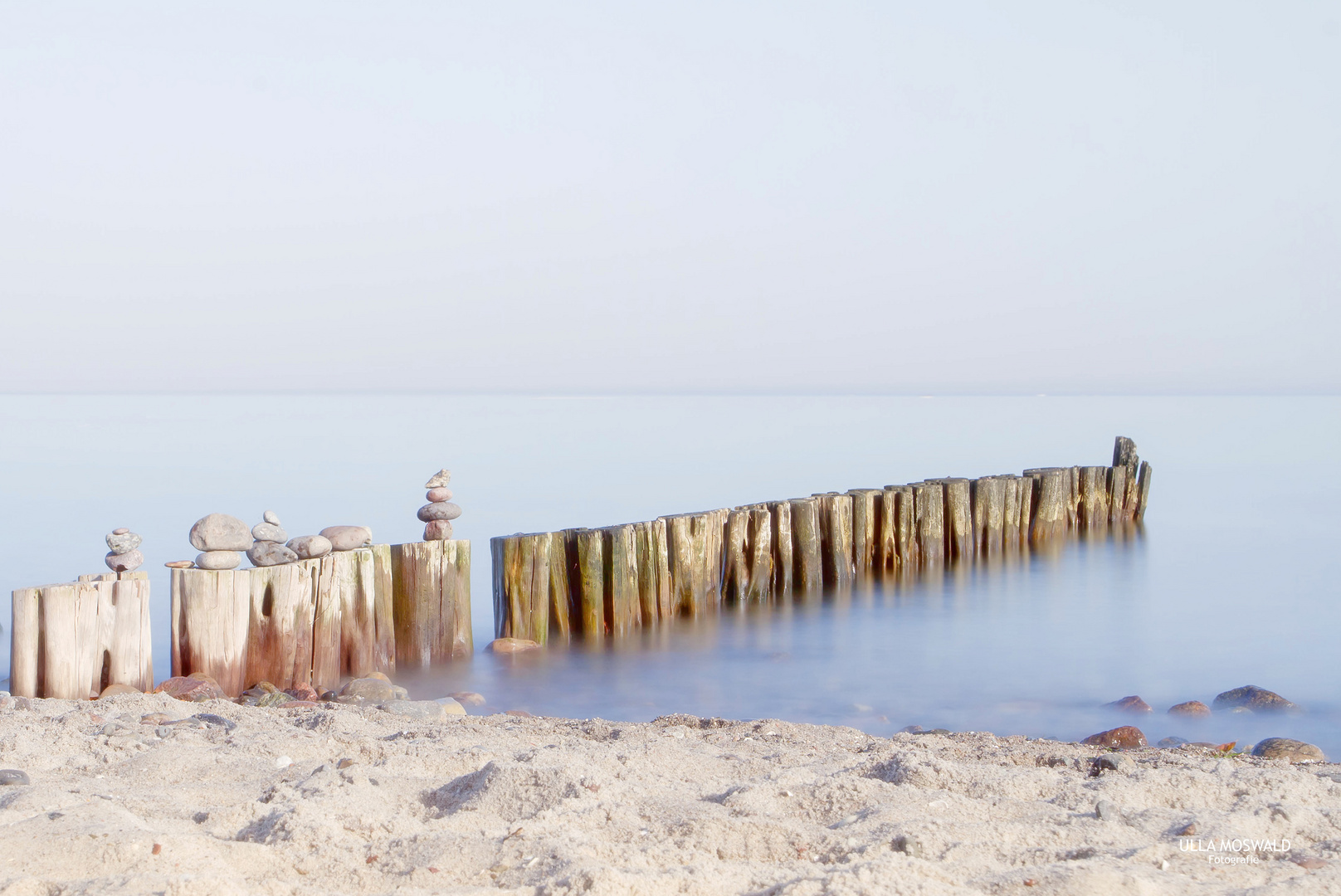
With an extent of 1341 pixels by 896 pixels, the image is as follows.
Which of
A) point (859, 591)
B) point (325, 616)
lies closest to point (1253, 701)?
point (859, 591)

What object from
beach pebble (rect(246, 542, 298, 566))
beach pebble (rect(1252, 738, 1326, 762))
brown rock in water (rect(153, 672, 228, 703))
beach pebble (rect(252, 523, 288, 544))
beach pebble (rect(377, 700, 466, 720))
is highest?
beach pebble (rect(252, 523, 288, 544))

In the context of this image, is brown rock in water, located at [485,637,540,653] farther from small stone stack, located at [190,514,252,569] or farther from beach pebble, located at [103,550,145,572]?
beach pebble, located at [103,550,145,572]

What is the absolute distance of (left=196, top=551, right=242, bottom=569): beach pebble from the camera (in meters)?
6.73

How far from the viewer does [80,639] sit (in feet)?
20.4

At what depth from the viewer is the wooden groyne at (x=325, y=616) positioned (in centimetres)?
667

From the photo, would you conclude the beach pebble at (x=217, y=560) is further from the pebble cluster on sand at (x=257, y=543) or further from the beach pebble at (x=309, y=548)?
the beach pebble at (x=309, y=548)

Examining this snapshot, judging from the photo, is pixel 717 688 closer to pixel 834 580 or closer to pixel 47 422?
→ pixel 834 580

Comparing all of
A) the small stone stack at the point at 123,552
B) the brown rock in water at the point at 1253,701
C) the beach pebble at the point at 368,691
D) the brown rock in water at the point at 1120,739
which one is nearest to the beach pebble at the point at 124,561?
the small stone stack at the point at 123,552

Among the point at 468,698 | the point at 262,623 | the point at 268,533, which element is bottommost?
the point at 468,698

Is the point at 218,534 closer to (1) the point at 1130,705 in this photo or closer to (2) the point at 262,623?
(2) the point at 262,623

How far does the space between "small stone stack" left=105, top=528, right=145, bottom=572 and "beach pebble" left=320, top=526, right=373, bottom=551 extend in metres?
1.15

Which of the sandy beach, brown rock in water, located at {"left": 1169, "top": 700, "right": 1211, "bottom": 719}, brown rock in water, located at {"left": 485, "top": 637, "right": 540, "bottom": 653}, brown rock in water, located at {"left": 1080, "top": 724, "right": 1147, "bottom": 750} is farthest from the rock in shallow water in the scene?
brown rock in water, located at {"left": 1169, "top": 700, "right": 1211, "bottom": 719}

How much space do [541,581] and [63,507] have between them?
15.3m

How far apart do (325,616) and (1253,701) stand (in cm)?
627
